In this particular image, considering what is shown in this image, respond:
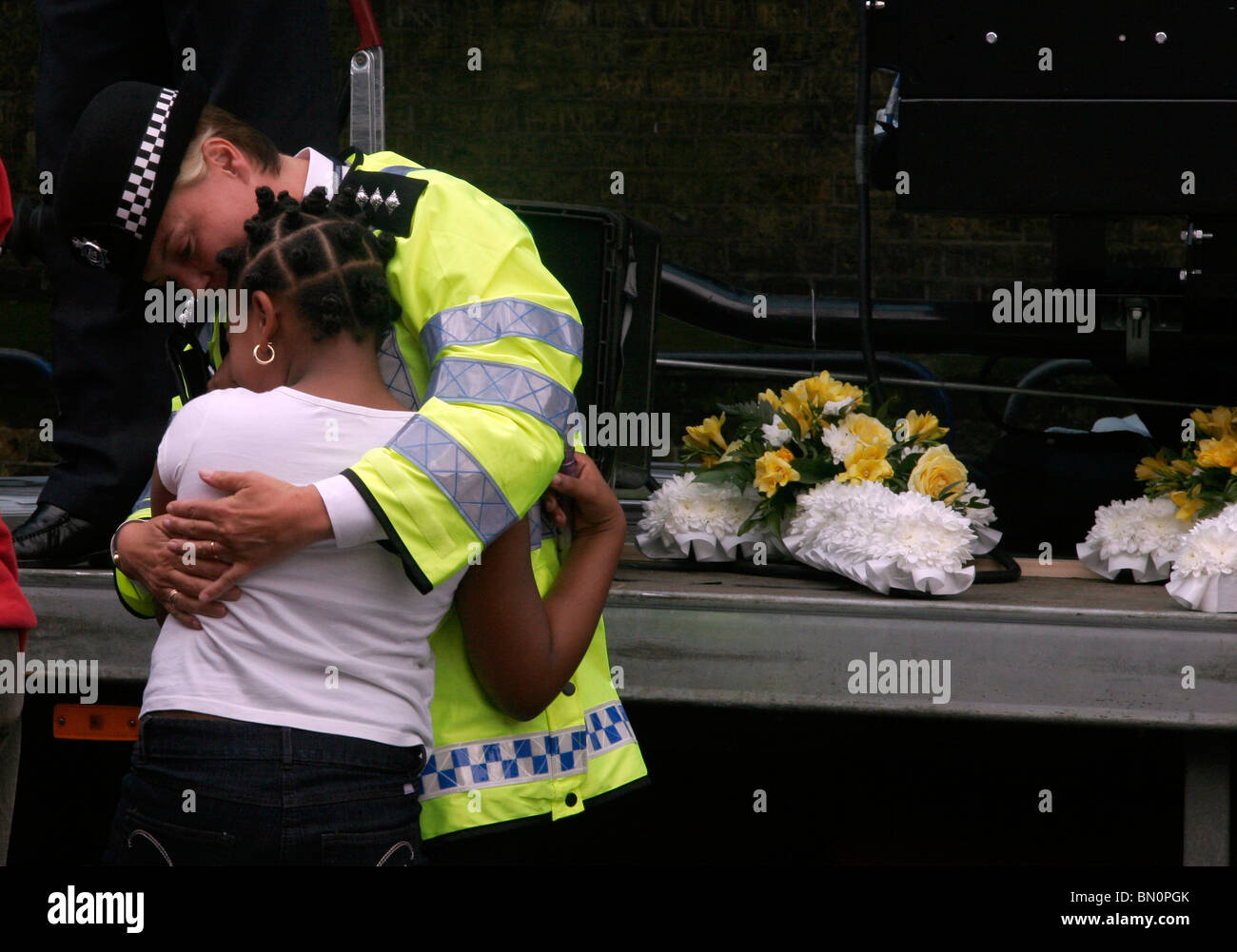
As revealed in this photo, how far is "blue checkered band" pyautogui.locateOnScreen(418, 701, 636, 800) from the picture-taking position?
1284 millimetres

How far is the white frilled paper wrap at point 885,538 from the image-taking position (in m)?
1.76

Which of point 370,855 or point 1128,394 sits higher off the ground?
point 1128,394

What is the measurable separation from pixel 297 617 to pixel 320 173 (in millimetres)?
489

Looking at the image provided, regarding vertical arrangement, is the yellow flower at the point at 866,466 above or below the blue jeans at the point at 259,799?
above

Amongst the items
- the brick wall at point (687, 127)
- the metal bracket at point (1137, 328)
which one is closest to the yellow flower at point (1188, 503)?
the metal bracket at point (1137, 328)

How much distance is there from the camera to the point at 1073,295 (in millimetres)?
2316

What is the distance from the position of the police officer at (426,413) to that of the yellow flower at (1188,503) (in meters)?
0.95

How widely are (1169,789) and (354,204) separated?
1584mm

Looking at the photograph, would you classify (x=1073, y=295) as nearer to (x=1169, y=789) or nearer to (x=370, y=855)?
(x=1169, y=789)

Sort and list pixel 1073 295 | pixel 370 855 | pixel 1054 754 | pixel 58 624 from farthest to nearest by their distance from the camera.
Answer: pixel 1073 295, pixel 1054 754, pixel 58 624, pixel 370 855

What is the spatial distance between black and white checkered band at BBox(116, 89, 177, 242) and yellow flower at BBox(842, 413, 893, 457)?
1.07m

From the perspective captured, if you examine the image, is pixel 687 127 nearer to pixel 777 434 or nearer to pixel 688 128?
pixel 688 128

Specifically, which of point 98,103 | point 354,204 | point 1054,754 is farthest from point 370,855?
point 1054,754

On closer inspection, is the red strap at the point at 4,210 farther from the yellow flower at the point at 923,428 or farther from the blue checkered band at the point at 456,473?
the yellow flower at the point at 923,428
